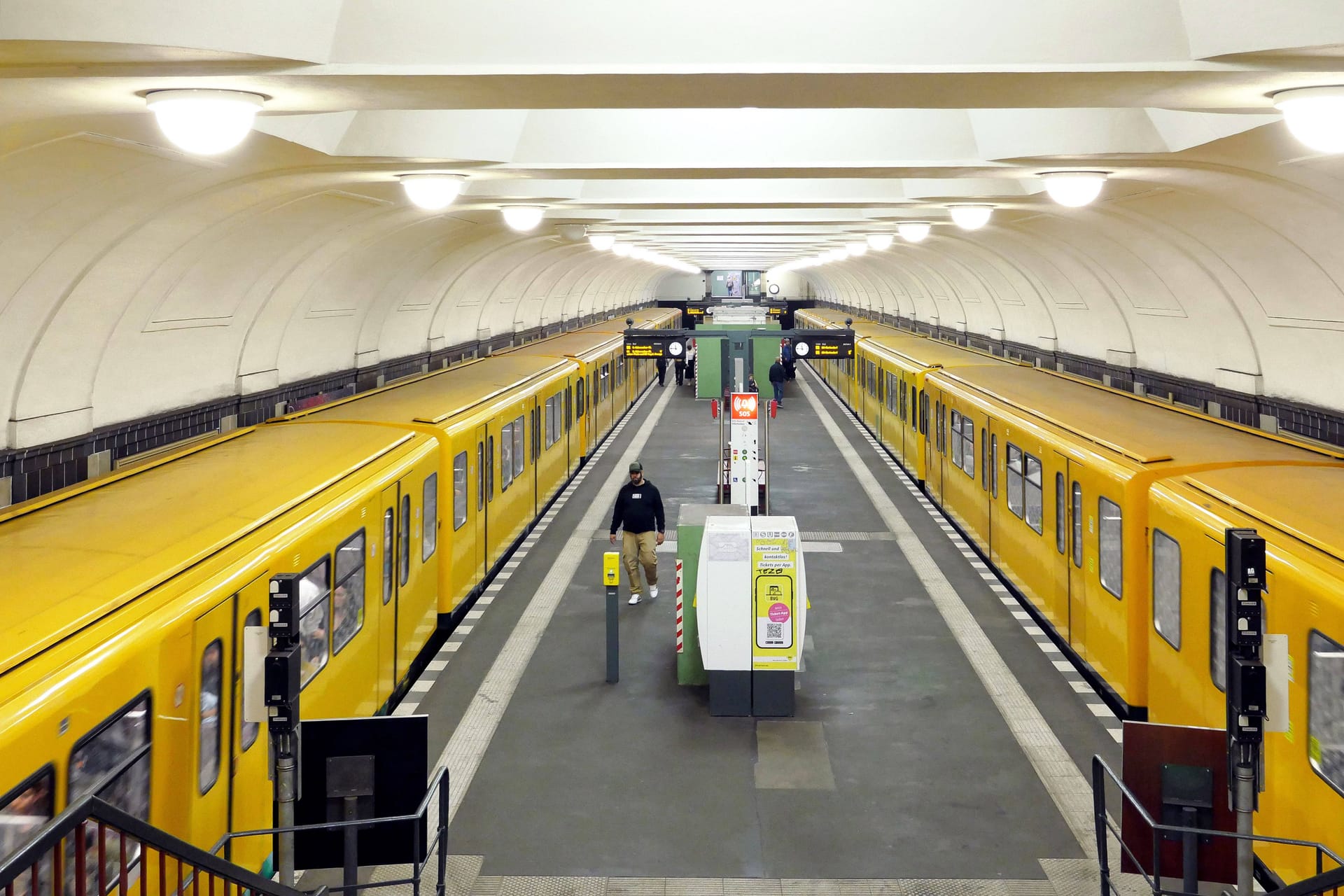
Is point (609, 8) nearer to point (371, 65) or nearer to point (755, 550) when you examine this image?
point (371, 65)

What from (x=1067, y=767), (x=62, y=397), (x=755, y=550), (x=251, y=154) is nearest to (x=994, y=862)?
(x=1067, y=767)

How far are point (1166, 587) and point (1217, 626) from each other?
101cm

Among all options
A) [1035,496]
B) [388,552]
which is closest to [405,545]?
[388,552]

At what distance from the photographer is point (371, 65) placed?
514cm

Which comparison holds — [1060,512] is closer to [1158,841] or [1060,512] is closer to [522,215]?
[1158,841]

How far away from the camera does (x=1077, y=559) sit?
1031 centimetres

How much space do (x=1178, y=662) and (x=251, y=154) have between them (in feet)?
23.6

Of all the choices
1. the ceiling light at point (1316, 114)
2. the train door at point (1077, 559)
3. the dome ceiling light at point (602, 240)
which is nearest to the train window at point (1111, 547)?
the train door at point (1077, 559)

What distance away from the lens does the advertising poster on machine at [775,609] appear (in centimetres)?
920

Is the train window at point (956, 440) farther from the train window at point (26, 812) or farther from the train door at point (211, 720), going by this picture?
the train window at point (26, 812)

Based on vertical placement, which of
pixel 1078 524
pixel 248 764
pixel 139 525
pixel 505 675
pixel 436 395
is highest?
pixel 436 395

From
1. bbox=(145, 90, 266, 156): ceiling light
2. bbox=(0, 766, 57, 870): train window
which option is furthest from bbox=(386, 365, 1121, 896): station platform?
bbox=(145, 90, 266, 156): ceiling light

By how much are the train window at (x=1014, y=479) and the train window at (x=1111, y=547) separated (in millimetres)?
2887

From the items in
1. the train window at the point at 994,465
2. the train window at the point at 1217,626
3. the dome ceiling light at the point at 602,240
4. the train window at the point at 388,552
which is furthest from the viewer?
the dome ceiling light at the point at 602,240
